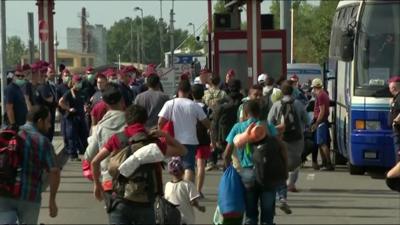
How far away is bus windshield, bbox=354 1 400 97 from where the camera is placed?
15.6m

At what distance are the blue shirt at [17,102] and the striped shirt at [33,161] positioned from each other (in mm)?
5867

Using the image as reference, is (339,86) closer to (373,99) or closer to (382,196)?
(373,99)

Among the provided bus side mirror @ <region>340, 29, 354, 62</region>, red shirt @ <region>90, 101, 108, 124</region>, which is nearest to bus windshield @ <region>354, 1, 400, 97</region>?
bus side mirror @ <region>340, 29, 354, 62</region>

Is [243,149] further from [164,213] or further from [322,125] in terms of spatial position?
[322,125]

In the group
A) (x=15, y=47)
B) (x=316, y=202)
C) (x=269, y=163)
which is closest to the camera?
(x=269, y=163)

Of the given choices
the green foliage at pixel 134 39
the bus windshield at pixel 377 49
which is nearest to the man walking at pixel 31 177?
the bus windshield at pixel 377 49

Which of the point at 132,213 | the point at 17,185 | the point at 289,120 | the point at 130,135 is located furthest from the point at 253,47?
the point at 132,213

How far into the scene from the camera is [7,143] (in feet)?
24.8

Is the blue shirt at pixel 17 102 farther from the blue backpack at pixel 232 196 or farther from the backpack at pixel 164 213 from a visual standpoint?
the backpack at pixel 164 213

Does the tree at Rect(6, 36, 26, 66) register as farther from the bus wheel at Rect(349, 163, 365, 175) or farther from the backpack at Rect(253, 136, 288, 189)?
the backpack at Rect(253, 136, 288, 189)

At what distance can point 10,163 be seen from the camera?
752 centimetres

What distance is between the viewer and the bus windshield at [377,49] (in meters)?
15.6

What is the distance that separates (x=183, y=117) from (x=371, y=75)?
4.73 m

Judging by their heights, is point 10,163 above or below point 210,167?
above
